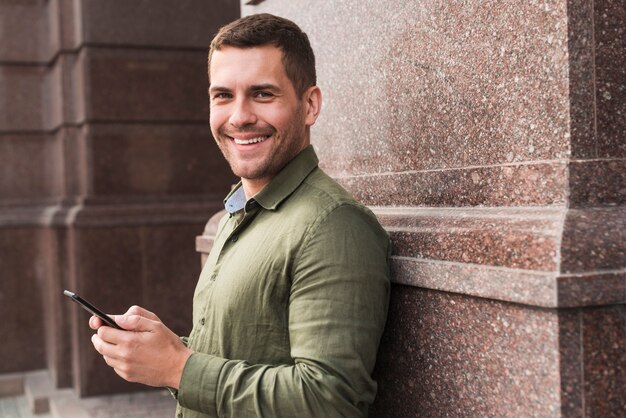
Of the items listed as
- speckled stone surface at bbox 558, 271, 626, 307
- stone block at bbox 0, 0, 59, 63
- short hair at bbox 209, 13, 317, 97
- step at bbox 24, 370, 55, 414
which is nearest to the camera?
speckled stone surface at bbox 558, 271, 626, 307

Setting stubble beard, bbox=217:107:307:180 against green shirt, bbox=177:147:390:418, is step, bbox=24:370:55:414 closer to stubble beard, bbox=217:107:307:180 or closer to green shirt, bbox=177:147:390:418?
green shirt, bbox=177:147:390:418

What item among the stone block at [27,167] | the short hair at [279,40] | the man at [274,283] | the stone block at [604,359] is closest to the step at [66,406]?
the stone block at [27,167]

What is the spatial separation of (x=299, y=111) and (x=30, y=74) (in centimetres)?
666

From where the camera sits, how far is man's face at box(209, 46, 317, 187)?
2.39 metres

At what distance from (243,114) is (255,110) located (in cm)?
4

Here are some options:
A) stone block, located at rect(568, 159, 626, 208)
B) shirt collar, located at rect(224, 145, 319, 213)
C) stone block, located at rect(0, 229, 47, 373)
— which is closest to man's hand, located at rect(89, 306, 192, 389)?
shirt collar, located at rect(224, 145, 319, 213)

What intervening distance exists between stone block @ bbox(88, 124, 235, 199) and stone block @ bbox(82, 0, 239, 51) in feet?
2.59

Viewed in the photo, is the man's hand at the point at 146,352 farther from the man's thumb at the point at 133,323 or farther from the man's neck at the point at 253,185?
the man's neck at the point at 253,185

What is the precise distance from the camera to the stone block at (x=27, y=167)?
8.30 meters

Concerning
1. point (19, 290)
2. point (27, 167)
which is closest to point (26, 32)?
point (27, 167)

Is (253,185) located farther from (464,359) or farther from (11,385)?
(11,385)

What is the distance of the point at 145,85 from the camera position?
7.43m

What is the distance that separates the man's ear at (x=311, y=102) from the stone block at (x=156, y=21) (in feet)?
17.0

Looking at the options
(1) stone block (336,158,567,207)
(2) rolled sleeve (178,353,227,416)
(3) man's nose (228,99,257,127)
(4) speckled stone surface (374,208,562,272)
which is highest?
(3) man's nose (228,99,257,127)
